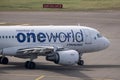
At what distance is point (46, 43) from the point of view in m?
49.5

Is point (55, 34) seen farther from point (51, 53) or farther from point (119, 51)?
point (119, 51)

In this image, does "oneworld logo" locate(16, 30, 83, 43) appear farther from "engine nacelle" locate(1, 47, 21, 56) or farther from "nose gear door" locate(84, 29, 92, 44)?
"engine nacelle" locate(1, 47, 21, 56)

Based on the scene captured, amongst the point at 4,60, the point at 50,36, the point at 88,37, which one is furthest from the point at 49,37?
the point at 4,60

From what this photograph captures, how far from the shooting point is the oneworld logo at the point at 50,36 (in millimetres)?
49000

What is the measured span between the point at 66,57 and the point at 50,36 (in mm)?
3284

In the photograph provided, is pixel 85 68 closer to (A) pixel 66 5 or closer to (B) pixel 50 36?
(B) pixel 50 36

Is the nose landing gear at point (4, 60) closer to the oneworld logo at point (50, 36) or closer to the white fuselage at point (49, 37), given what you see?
the white fuselage at point (49, 37)

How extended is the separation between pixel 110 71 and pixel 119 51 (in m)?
13.2

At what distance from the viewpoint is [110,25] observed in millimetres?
88625

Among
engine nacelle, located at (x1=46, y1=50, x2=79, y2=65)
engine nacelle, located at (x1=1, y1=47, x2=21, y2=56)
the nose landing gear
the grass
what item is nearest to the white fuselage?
engine nacelle, located at (x1=1, y1=47, x2=21, y2=56)

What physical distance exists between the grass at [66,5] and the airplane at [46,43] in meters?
64.8

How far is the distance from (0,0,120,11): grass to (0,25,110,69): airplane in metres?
64.8

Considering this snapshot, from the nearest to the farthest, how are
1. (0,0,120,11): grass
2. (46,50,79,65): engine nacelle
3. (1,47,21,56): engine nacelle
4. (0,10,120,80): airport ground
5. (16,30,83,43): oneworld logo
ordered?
(0,10,120,80): airport ground < (46,50,79,65): engine nacelle < (1,47,21,56): engine nacelle < (16,30,83,43): oneworld logo < (0,0,120,11): grass

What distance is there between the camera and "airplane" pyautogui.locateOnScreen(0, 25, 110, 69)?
156 feet
